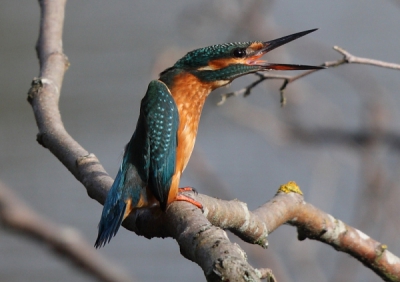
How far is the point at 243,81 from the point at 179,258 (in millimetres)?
1561

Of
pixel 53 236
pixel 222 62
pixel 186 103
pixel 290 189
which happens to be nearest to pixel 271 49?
pixel 222 62

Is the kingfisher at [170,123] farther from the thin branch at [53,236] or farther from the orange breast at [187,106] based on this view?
the thin branch at [53,236]

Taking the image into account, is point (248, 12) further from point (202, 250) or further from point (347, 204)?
point (347, 204)

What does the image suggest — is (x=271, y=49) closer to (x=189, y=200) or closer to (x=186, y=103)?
(x=186, y=103)

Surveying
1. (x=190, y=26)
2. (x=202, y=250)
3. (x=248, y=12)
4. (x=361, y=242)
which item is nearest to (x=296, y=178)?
(x=190, y=26)

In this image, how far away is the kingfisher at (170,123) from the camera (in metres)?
1.77

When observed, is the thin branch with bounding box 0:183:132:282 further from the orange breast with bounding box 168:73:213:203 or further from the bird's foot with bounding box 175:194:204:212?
the bird's foot with bounding box 175:194:204:212

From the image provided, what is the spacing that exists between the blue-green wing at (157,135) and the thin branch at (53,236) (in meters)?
0.38

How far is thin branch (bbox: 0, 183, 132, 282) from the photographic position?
2035mm

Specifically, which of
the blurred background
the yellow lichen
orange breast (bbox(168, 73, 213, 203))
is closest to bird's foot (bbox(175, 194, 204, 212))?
orange breast (bbox(168, 73, 213, 203))

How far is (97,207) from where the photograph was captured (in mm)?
5645

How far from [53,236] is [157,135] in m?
0.50

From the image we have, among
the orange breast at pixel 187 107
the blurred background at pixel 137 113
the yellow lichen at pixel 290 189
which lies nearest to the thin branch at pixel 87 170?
the orange breast at pixel 187 107

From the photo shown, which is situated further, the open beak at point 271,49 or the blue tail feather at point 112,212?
the open beak at point 271,49
